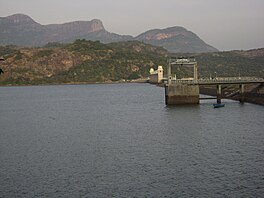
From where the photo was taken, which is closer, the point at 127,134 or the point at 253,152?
the point at 253,152

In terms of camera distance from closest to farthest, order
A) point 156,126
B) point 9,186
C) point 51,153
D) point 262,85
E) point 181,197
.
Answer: point 181,197
point 9,186
point 51,153
point 156,126
point 262,85

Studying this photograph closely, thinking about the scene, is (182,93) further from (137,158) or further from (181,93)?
(137,158)

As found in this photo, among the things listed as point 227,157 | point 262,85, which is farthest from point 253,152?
point 262,85

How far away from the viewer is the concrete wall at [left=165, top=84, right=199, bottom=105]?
335 ft

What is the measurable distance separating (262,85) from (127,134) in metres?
57.6

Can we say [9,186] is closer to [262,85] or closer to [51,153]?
[51,153]

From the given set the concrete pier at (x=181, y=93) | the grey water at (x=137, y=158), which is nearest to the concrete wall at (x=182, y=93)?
the concrete pier at (x=181, y=93)

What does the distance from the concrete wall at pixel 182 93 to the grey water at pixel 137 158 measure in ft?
52.9

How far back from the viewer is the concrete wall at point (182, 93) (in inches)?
4026

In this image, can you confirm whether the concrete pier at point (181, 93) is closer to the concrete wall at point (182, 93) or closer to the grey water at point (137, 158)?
the concrete wall at point (182, 93)

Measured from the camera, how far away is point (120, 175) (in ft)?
144

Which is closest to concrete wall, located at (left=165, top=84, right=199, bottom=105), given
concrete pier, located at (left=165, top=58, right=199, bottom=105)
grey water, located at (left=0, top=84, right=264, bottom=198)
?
concrete pier, located at (left=165, top=58, right=199, bottom=105)

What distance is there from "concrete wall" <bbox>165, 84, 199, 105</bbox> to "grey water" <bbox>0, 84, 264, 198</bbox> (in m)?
16.1

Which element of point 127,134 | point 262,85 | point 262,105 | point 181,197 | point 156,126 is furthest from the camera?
point 262,85
